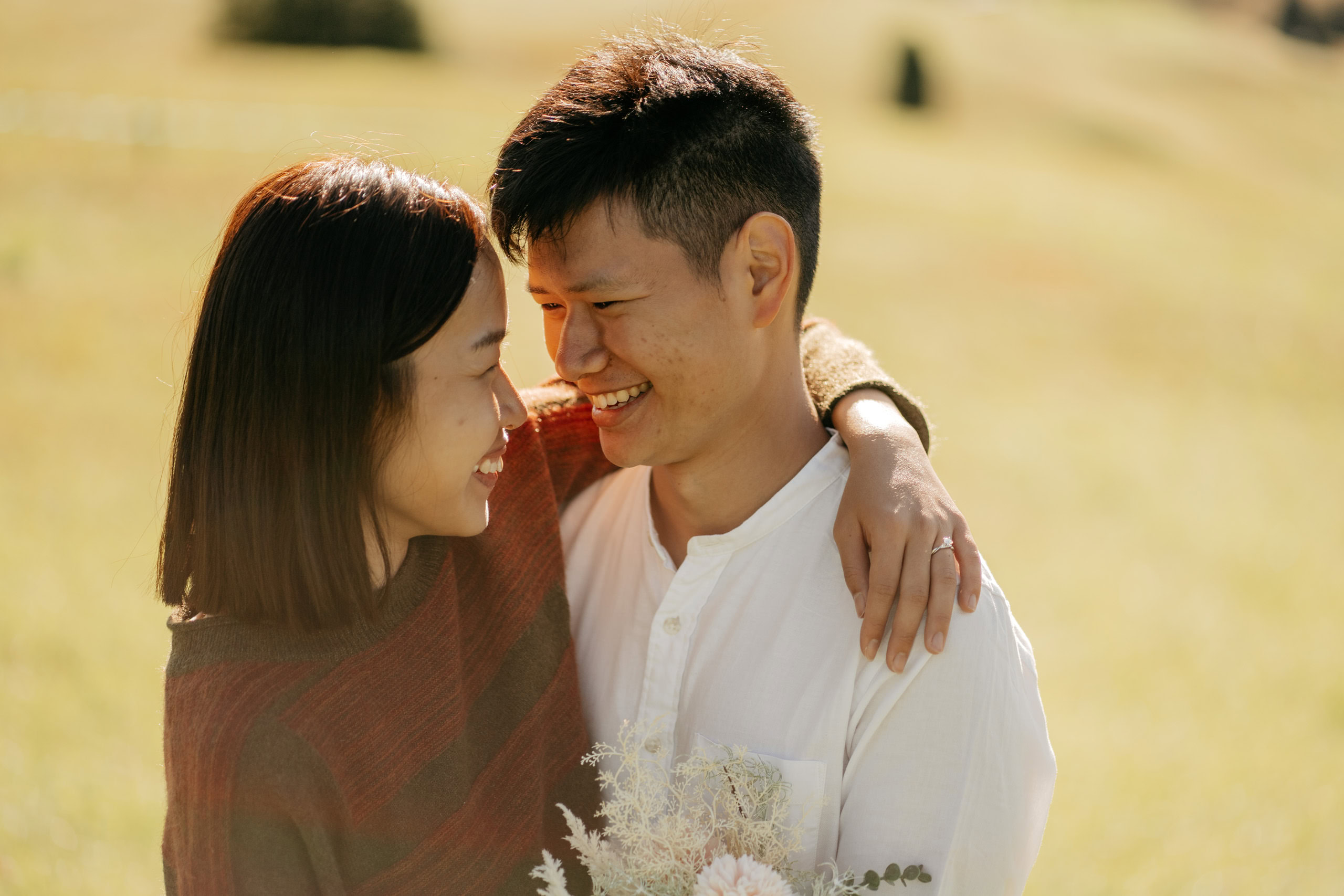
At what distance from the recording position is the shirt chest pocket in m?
2.23

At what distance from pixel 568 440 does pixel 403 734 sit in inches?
39.9

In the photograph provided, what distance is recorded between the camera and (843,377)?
289 cm

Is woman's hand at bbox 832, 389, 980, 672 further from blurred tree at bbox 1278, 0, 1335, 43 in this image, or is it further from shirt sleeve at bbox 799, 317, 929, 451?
blurred tree at bbox 1278, 0, 1335, 43

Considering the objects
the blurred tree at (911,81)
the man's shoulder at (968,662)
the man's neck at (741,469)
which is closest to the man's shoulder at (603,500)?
the man's neck at (741,469)

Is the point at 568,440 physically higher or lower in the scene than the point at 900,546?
lower

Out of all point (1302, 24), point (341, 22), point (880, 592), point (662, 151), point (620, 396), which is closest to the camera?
point (880, 592)

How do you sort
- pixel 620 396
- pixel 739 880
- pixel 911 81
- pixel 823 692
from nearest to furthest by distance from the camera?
pixel 739 880
pixel 823 692
pixel 620 396
pixel 911 81

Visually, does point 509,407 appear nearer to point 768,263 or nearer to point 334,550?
point 334,550

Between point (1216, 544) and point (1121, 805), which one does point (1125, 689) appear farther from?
point (1216, 544)

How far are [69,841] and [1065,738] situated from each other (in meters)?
5.31

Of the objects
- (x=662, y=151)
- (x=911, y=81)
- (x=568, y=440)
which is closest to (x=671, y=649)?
(x=568, y=440)

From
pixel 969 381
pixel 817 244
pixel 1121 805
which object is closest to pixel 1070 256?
pixel 969 381

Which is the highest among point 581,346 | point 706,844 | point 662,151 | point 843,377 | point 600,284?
point 662,151

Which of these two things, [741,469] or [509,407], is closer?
[509,407]
